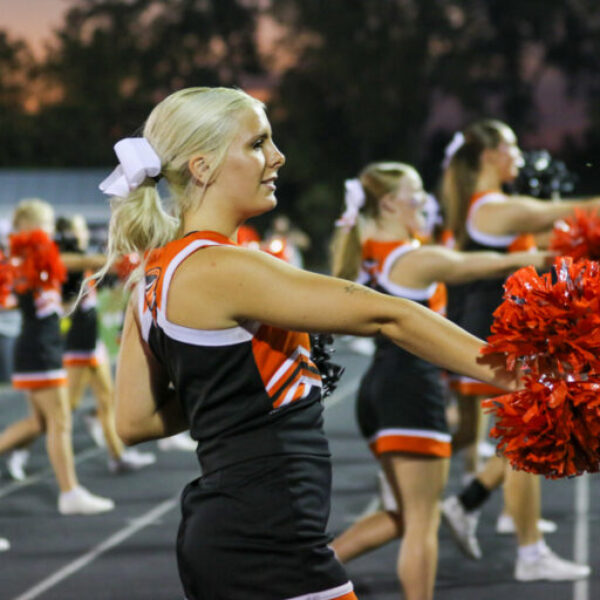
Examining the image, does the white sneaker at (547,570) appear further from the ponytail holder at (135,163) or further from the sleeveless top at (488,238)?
the ponytail holder at (135,163)

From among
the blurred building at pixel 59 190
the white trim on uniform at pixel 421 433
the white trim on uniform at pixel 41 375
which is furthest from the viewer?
the blurred building at pixel 59 190

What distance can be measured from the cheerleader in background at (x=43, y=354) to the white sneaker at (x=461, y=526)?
228 centimetres

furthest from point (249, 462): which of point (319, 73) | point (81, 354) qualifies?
point (319, 73)

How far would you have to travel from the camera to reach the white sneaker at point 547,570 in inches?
197

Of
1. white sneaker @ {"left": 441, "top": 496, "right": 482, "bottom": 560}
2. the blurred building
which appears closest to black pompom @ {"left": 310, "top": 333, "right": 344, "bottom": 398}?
white sneaker @ {"left": 441, "top": 496, "right": 482, "bottom": 560}

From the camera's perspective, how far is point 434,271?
4305 millimetres

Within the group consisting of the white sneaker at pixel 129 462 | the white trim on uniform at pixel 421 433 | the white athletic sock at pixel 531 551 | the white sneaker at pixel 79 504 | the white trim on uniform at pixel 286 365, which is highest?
the white trim on uniform at pixel 286 365

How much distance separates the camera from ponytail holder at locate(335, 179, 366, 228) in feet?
15.7

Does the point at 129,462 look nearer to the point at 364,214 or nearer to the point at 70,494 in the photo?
the point at 70,494

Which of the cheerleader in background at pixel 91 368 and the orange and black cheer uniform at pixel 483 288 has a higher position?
the orange and black cheer uniform at pixel 483 288

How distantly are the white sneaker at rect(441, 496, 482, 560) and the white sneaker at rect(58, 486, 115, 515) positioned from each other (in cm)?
227

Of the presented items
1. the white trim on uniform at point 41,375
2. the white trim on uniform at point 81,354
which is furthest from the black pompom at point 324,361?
the white trim on uniform at point 81,354

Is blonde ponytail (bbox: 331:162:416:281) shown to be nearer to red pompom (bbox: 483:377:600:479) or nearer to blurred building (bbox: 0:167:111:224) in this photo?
red pompom (bbox: 483:377:600:479)

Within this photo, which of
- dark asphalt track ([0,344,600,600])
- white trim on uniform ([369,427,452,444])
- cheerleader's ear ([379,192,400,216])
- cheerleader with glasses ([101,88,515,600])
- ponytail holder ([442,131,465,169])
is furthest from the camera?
ponytail holder ([442,131,465,169])
